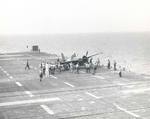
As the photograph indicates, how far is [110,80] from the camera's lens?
47.5 meters

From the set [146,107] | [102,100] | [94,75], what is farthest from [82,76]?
[146,107]

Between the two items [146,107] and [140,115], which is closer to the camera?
[140,115]

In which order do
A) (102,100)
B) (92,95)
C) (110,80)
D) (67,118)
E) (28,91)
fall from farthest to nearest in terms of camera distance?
(110,80)
(28,91)
(92,95)
(102,100)
(67,118)

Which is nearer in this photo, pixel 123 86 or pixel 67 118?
pixel 67 118

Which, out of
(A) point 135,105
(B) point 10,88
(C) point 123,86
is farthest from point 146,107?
(B) point 10,88

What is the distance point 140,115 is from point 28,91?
54.3 ft

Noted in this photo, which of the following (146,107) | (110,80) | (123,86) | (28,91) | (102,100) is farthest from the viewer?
(110,80)

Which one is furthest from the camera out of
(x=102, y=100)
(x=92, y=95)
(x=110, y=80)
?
(x=110, y=80)

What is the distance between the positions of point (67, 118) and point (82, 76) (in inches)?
949

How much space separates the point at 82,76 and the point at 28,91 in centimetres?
1409

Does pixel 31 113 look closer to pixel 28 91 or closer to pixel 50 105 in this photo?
pixel 50 105

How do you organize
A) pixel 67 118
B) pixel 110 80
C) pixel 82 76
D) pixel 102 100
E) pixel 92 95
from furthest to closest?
pixel 82 76
pixel 110 80
pixel 92 95
pixel 102 100
pixel 67 118

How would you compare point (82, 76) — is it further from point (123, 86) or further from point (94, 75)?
point (123, 86)

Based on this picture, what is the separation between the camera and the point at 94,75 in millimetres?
53062
